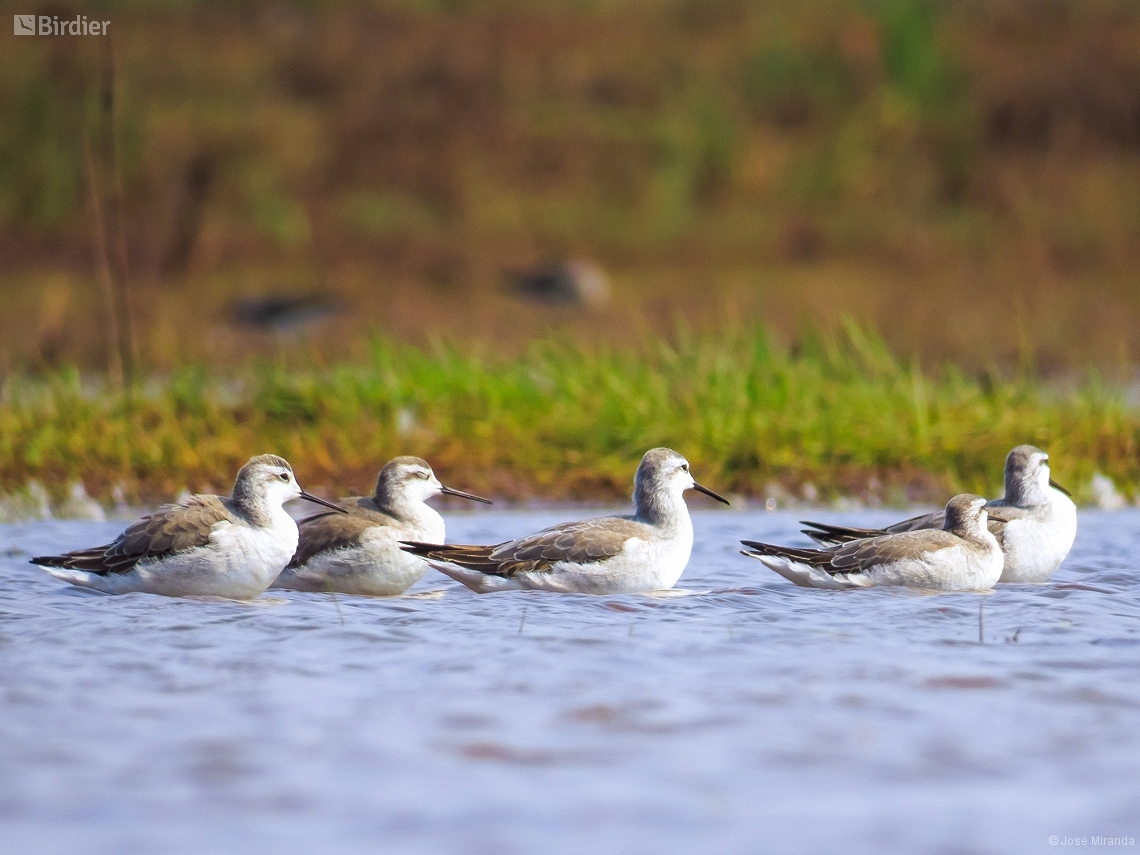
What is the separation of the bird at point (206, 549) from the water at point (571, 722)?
0.38ft

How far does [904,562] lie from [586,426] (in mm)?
4332

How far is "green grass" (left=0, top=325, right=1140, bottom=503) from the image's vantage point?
11375 mm

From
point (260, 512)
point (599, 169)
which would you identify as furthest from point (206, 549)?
point (599, 169)

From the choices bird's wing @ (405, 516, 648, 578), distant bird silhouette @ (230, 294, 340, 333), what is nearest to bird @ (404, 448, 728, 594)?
Result: bird's wing @ (405, 516, 648, 578)

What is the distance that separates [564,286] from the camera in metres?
23.3

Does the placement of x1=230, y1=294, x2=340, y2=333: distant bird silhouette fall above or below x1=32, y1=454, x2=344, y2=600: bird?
above

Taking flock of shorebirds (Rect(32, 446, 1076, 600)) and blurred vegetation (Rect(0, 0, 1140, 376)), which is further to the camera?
blurred vegetation (Rect(0, 0, 1140, 376))

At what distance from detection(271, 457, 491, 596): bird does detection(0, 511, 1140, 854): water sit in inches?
6.7

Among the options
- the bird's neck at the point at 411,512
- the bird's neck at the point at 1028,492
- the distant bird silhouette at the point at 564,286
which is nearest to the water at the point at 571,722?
the bird's neck at the point at 411,512

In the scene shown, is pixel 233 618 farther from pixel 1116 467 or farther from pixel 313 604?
pixel 1116 467

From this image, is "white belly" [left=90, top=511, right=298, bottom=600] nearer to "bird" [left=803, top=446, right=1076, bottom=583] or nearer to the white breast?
the white breast

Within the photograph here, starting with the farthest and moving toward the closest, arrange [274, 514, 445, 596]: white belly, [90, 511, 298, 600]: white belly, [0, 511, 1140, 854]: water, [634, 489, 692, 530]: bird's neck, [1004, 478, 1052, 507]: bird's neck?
[1004, 478, 1052, 507]: bird's neck
[634, 489, 692, 530]: bird's neck
[274, 514, 445, 596]: white belly
[90, 511, 298, 600]: white belly
[0, 511, 1140, 854]: water

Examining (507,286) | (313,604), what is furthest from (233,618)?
(507,286)

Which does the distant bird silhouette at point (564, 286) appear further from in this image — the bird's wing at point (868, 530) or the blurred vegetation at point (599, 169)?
the bird's wing at point (868, 530)
